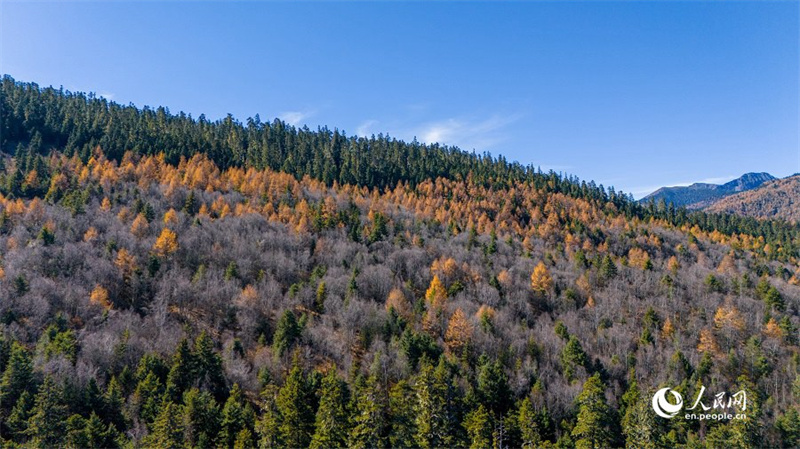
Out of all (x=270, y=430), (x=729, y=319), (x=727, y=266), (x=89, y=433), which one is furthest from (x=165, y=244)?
(x=727, y=266)

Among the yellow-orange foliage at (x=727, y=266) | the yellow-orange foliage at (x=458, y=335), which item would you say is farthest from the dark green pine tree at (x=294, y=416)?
the yellow-orange foliage at (x=727, y=266)

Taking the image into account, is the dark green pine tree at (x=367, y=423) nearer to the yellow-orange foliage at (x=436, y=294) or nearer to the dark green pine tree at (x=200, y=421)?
the dark green pine tree at (x=200, y=421)

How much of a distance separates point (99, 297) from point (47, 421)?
99.5 ft

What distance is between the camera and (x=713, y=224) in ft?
540

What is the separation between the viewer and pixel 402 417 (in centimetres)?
4212

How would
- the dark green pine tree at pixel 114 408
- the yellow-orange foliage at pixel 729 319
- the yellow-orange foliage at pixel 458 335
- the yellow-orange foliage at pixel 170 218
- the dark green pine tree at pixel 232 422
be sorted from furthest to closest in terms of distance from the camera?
1. the yellow-orange foliage at pixel 170 218
2. the yellow-orange foliage at pixel 729 319
3. the yellow-orange foliage at pixel 458 335
4. the dark green pine tree at pixel 114 408
5. the dark green pine tree at pixel 232 422

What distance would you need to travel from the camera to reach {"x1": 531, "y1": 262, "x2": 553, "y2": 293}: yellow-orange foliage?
86562mm

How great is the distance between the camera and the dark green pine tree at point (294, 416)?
39.9 metres

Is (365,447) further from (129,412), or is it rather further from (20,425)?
(20,425)

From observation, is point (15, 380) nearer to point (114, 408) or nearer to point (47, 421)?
point (47, 421)

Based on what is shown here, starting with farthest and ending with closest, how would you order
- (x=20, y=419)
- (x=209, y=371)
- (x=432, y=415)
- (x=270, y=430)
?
(x=209, y=371) → (x=432, y=415) → (x=270, y=430) → (x=20, y=419)

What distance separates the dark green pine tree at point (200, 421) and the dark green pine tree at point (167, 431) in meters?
0.70

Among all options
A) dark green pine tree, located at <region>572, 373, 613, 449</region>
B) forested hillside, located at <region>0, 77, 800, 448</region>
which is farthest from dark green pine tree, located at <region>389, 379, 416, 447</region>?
dark green pine tree, located at <region>572, 373, 613, 449</region>

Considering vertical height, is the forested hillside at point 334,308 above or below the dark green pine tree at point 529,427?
above
